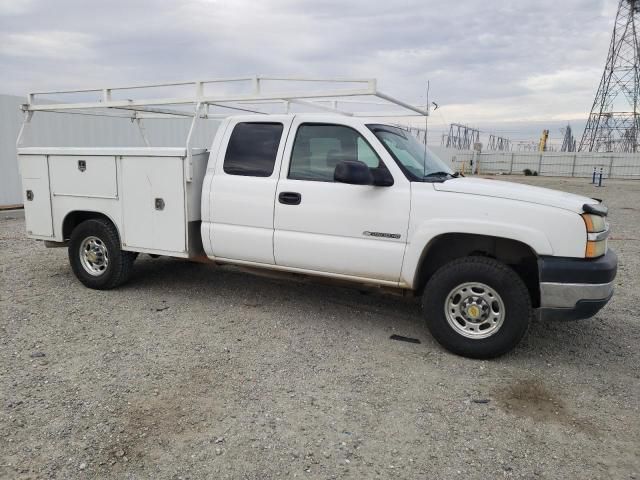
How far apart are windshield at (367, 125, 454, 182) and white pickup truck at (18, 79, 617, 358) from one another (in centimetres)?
2

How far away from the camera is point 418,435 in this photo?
3025 mm

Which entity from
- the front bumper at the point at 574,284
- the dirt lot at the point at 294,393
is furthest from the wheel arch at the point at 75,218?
the front bumper at the point at 574,284

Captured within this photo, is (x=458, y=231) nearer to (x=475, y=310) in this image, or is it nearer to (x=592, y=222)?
(x=475, y=310)

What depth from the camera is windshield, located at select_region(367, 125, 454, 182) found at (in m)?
4.35

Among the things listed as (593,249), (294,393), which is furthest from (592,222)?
(294,393)

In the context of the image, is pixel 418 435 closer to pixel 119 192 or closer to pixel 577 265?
pixel 577 265

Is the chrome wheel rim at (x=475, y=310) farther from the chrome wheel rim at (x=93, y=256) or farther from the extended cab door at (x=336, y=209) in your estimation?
the chrome wheel rim at (x=93, y=256)

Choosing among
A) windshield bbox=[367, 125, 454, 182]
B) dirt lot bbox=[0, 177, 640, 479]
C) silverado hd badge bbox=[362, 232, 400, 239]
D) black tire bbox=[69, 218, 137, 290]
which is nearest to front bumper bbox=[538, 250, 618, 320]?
dirt lot bbox=[0, 177, 640, 479]

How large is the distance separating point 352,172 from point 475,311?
1518 mm

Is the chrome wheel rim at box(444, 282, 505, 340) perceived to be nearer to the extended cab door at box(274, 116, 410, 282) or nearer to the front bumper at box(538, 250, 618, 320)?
the front bumper at box(538, 250, 618, 320)

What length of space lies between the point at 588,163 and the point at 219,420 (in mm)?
50563

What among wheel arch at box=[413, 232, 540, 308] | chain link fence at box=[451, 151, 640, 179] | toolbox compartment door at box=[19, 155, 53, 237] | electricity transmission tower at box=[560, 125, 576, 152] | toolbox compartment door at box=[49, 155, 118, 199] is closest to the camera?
wheel arch at box=[413, 232, 540, 308]

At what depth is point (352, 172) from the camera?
4020 mm

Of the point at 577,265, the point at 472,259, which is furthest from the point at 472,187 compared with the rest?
the point at 577,265
